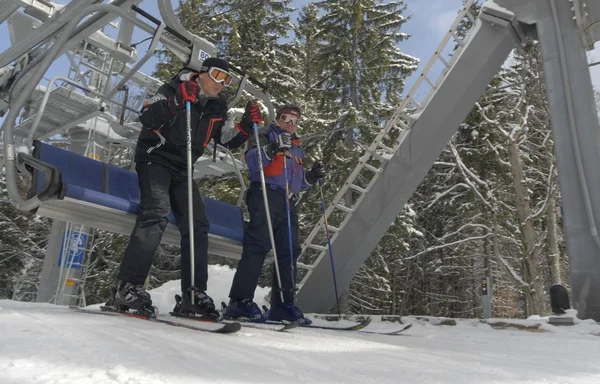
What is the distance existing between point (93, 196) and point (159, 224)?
0.72m

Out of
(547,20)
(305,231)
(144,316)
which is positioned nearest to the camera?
(144,316)

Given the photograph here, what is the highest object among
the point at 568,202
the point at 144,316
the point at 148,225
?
the point at 568,202

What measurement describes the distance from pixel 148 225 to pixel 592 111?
4245 millimetres

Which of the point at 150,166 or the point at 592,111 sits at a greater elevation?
the point at 592,111

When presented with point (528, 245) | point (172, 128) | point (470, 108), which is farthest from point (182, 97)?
point (528, 245)

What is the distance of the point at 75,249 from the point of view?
763 cm

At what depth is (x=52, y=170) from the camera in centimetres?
326

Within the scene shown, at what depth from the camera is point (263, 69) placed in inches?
590

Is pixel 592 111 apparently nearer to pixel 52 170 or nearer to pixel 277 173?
pixel 277 173

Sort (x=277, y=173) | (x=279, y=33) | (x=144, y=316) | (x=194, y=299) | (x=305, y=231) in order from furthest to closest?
(x=279, y=33), (x=305, y=231), (x=277, y=173), (x=194, y=299), (x=144, y=316)

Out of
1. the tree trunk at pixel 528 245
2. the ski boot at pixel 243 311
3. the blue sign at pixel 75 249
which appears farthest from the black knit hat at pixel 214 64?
the tree trunk at pixel 528 245

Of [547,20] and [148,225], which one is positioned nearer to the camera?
[148,225]

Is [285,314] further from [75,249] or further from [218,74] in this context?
[75,249]

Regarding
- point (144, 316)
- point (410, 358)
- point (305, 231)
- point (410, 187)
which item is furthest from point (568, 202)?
point (305, 231)
